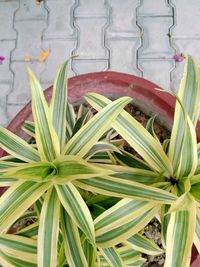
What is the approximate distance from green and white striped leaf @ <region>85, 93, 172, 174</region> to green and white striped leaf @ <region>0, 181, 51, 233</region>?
153mm

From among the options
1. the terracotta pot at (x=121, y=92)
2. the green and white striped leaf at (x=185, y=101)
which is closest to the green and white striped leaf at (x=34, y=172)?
the green and white striped leaf at (x=185, y=101)

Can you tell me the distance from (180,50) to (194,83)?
811mm

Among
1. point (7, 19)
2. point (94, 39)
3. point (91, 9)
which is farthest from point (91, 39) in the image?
point (7, 19)

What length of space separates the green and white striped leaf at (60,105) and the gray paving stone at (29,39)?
0.85 meters

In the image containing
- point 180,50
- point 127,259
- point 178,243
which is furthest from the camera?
point 180,50

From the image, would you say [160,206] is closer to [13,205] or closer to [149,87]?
[13,205]

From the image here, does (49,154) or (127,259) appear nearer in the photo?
(49,154)

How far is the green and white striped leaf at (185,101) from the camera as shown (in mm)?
773

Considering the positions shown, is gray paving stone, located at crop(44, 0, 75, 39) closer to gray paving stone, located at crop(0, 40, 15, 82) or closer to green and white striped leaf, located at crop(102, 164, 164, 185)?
gray paving stone, located at crop(0, 40, 15, 82)

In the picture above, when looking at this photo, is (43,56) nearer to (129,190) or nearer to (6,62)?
(6,62)

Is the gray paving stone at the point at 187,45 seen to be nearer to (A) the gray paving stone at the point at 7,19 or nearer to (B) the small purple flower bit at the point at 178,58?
(B) the small purple flower bit at the point at 178,58

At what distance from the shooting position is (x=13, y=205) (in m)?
0.71

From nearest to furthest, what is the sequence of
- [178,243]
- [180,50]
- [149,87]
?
1. [178,243]
2. [149,87]
3. [180,50]

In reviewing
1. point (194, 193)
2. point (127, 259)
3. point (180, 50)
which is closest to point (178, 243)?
point (194, 193)
